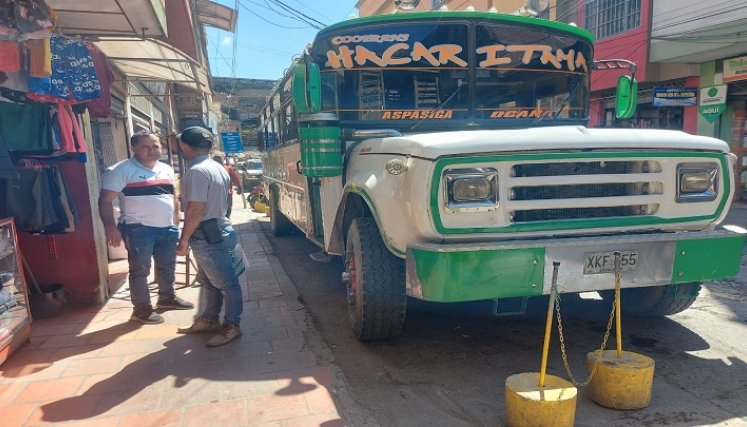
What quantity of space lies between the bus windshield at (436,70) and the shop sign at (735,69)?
34.6 ft

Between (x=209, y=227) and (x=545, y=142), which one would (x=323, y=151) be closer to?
(x=209, y=227)

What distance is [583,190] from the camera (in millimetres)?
2992

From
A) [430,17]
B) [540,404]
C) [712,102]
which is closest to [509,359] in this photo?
[540,404]

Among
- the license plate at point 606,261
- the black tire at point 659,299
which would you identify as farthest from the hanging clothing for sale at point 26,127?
the black tire at point 659,299

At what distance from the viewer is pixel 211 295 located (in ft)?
13.3

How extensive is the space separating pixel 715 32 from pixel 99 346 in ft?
43.9

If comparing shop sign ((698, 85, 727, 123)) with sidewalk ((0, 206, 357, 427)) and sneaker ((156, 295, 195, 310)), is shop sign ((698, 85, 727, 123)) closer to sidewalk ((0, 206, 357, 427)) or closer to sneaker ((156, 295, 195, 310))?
sidewalk ((0, 206, 357, 427))

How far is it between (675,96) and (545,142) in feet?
41.3

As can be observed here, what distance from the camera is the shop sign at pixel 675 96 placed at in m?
12.9

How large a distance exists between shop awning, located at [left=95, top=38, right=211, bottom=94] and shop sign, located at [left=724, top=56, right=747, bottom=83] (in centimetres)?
1225

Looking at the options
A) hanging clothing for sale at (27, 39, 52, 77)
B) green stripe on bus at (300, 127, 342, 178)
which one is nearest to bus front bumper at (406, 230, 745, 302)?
green stripe on bus at (300, 127, 342, 178)

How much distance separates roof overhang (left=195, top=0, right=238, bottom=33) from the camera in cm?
1546

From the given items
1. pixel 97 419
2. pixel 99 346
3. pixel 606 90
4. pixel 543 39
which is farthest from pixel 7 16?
pixel 606 90

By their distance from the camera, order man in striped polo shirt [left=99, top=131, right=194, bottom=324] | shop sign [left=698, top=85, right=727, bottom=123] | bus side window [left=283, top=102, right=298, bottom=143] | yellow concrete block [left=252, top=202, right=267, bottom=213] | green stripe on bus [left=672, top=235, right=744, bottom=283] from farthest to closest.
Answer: yellow concrete block [left=252, top=202, right=267, bottom=213] < shop sign [left=698, top=85, right=727, bottom=123] < bus side window [left=283, top=102, right=298, bottom=143] < man in striped polo shirt [left=99, top=131, right=194, bottom=324] < green stripe on bus [left=672, top=235, right=744, bottom=283]
